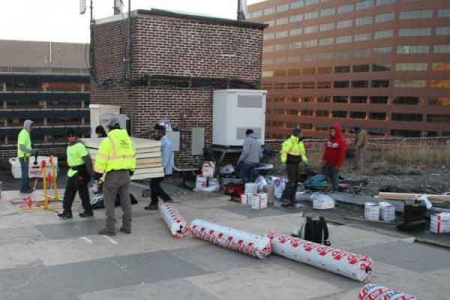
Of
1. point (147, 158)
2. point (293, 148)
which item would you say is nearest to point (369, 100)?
point (293, 148)

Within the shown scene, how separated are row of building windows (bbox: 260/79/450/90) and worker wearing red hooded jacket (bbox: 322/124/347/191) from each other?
7828 centimetres

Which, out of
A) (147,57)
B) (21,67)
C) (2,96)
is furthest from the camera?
(21,67)

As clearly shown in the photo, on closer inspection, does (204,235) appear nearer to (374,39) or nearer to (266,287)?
(266,287)

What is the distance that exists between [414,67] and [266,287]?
88.1 metres

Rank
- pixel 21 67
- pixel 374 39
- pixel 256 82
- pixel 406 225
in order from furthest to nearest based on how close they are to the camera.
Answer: pixel 374 39
pixel 21 67
pixel 256 82
pixel 406 225

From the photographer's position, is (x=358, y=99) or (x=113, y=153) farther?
(x=358, y=99)

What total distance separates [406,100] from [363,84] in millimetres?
9640

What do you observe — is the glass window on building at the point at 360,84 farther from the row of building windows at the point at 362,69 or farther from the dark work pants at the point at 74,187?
the dark work pants at the point at 74,187

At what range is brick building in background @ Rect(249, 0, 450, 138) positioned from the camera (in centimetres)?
8438

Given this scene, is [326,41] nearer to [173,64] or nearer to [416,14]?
[416,14]

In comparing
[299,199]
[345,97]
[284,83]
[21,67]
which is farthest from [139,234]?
[284,83]

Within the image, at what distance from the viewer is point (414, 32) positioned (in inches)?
3401

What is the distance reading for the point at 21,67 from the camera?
892 inches

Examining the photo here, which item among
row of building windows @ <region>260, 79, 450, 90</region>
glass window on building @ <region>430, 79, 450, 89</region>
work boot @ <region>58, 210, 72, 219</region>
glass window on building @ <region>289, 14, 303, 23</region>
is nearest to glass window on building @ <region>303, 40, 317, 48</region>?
glass window on building @ <region>289, 14, 303, 23</region>
